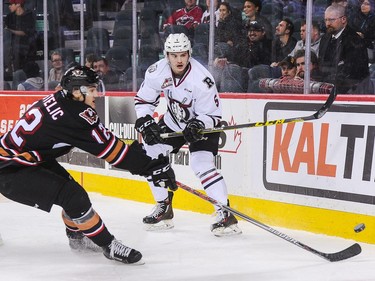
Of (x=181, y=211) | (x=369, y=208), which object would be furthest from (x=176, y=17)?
(x=369, y=208)

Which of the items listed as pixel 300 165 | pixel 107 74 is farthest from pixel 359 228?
pixel 107 74

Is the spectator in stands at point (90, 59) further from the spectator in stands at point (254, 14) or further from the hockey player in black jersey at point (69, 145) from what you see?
the hockey player in black jersey at point (69, 145)

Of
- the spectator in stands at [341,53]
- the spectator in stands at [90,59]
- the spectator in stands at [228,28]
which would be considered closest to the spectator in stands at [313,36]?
the spectator in stands at [341,53]

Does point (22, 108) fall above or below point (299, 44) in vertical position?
below

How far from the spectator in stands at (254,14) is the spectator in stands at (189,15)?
1.40 ft

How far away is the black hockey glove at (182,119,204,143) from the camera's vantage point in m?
3.96

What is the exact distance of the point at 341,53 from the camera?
13.5 ft

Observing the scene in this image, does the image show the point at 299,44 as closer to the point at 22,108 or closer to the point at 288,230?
the point at 288,230

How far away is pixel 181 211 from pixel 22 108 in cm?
200

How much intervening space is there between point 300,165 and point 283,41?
0.71m

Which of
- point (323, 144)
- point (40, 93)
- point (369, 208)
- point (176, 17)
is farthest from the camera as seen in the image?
point (40, 93)

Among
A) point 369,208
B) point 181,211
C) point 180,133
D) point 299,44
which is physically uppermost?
point 299,44

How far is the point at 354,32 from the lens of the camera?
13.3 ft

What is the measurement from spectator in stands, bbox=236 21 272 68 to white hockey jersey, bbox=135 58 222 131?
502 mm
